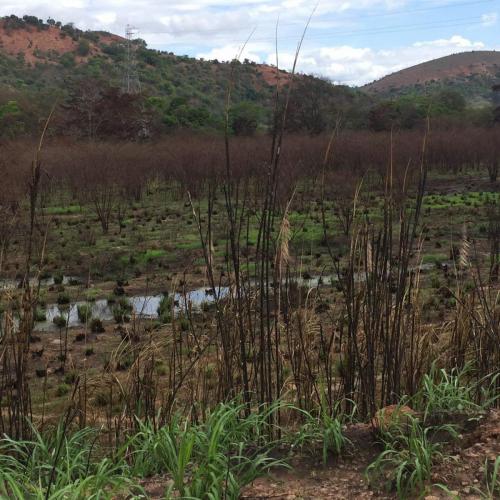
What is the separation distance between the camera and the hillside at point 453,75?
84125 millimetres

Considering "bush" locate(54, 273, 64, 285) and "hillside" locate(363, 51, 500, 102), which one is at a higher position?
"hillside" locate(363, 51, 500, 102)

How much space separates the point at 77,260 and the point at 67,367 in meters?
5.39

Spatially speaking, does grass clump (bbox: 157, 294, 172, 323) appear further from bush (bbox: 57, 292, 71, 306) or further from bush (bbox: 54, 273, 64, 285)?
bush (bbox: 54, 273, 64, 285)

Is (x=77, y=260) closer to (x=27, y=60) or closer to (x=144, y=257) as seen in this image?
(x=144, y=257)

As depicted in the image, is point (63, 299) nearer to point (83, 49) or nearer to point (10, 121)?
point (10, 121)

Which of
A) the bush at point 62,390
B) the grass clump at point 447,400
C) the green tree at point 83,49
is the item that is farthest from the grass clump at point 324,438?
the green tree at point 83,49

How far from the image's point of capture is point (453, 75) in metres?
92.2

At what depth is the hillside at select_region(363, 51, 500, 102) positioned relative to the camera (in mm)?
84125

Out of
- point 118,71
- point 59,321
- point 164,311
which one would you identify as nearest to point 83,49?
point 118,71

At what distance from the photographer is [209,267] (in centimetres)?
314

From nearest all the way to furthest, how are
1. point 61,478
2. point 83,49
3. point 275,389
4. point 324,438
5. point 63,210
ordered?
1. point 61,478
2. point 324,438
3. point 275,389
4. point 63,210
5. point 83,49

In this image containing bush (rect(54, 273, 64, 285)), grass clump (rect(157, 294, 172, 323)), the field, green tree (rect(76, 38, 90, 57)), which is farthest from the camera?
green tree (rect(76, 38, 90, 57))

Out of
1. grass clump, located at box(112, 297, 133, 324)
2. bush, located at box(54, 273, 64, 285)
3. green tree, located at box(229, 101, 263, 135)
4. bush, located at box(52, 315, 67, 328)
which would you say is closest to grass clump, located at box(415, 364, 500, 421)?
grass clump, located at box(112, 297, 133, 324)

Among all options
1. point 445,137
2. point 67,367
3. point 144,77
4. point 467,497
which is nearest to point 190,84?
point 144,77
